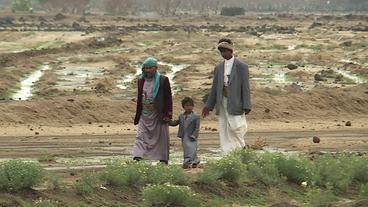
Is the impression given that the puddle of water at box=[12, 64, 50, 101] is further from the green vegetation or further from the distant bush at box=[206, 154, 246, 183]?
the distant bush at box=[206, 154, 246, 183]

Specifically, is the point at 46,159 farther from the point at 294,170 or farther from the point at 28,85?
the point at 28,85

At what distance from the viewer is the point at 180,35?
66.2 m

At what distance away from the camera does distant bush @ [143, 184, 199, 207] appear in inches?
389

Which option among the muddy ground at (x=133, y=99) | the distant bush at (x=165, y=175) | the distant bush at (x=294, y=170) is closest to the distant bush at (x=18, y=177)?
the distant bush at (x=165, y=175)

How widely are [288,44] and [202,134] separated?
35.2 m

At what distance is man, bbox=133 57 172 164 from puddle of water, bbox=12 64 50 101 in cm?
1285

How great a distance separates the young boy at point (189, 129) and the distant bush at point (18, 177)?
304 cm

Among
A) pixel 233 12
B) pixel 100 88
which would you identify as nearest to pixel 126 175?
pixel 100 88

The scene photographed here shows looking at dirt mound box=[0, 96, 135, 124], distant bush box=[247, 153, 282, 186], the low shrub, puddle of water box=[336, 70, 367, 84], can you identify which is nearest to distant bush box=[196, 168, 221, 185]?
distant bush box=[247, 153, 282, 186]

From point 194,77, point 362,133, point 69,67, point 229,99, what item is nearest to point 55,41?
point 69,67

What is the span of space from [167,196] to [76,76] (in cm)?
2304

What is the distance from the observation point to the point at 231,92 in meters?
12.5

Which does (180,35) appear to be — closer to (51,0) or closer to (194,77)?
(194,77)

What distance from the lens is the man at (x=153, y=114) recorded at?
12398 millimetres
